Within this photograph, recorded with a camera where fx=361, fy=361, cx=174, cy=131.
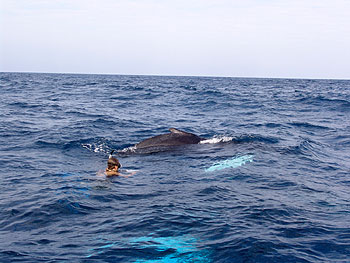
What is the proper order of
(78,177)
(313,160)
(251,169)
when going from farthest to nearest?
(313,160)
(251,169)
(78,177)

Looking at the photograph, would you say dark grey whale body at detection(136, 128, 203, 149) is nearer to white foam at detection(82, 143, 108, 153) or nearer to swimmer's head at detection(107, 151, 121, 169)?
white foam at detection(82, 143, 108, 153)

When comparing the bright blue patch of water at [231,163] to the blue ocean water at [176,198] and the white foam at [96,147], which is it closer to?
the blue ocean water at [176,198]

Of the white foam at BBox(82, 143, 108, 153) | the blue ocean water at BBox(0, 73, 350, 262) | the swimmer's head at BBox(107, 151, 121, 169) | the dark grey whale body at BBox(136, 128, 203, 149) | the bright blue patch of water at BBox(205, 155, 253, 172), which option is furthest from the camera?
the white foam at BBox(82, 143, 108, 153)

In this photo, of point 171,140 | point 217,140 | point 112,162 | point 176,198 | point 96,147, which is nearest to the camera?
point 176,198

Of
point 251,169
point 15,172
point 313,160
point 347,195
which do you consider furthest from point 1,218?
point 313,160

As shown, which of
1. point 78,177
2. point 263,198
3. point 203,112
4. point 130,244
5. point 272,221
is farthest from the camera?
point 203,112

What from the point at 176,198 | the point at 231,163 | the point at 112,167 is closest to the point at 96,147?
the point at 112,167

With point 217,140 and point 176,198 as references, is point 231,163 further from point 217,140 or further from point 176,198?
point 176,198

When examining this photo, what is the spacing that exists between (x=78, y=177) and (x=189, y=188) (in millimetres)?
3648

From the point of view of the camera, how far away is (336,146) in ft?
58.4

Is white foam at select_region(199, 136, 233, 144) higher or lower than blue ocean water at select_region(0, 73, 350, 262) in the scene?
higher

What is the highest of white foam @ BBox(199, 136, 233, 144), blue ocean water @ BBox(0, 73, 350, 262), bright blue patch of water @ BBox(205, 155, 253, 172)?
white foam @ BBox(199, 136, 233, 144)

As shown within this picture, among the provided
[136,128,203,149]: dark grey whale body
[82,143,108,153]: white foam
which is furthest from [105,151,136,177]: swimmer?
[82,143,108,153]: white foam

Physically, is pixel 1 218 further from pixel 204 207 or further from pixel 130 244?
pixel 204 207
